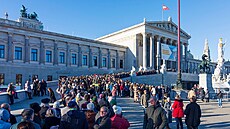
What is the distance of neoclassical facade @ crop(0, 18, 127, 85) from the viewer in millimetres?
36844

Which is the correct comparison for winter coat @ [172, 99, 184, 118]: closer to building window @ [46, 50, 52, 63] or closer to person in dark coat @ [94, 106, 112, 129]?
person in dark coat @ [94, 106, 112, 129]

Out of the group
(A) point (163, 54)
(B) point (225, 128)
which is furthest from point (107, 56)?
(B) point (225, 128)

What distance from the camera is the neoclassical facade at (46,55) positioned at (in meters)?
36.8

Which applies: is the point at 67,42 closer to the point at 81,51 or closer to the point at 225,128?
the point at 81,51

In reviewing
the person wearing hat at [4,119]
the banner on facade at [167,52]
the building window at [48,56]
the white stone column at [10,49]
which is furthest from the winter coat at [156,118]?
the banner on facade at [167,52]

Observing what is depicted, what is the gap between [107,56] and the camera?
52.8 m

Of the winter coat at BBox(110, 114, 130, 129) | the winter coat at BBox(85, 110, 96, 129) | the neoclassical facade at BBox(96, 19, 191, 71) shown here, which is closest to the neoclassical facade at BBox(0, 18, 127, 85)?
the neoclassical facade at BBox(96, 19, 191, 71)

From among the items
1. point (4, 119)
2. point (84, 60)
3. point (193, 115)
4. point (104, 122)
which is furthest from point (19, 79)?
point (104, 122)

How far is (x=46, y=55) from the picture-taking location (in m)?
42.5

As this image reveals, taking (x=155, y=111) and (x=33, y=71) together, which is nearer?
(x=155, y=111)

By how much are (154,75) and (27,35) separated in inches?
883

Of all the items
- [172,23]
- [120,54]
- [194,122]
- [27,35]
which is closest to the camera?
[194,122]

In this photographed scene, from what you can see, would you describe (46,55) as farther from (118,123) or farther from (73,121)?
(73,121)

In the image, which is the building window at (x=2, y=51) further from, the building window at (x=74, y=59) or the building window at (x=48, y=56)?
the building window at (x=74, y=59)
